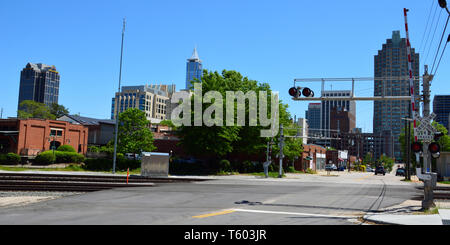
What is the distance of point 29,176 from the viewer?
91.8ft

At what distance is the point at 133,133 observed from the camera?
50.1m

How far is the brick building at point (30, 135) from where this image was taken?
185 ft

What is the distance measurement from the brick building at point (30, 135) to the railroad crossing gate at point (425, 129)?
54212mm

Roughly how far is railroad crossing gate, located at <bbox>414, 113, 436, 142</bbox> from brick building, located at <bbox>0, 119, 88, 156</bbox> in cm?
5421

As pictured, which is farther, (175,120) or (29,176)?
(175,120)

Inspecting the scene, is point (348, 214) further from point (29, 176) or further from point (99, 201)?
point (29, 176)

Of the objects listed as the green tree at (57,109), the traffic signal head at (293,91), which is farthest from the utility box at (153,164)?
the green tree at (57,109)

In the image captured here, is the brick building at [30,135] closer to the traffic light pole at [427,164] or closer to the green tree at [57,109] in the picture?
the traffic light pole at [427,164]

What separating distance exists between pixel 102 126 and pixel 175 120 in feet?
125

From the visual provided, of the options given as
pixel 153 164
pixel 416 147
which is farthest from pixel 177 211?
pixel 153 164

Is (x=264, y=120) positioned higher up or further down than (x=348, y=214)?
higher up
